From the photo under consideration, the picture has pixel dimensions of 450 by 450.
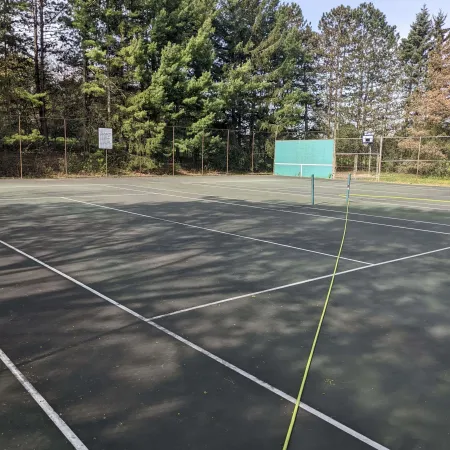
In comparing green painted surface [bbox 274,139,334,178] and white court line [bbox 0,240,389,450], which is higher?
green painted surface [bbox 274,139,334,178]

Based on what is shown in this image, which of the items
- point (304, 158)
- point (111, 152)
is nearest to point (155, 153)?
point (111, 152)

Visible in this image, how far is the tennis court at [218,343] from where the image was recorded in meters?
2.45

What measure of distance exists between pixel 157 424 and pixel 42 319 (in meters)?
2.03

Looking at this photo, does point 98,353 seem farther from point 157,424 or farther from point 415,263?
point 415,263

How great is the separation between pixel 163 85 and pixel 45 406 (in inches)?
1196

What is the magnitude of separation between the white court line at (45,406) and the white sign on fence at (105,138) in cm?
2687

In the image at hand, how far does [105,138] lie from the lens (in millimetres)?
28734

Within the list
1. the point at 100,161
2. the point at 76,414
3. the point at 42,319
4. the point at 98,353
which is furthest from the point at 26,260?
the point at 100,161

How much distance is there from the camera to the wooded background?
29.3 metres

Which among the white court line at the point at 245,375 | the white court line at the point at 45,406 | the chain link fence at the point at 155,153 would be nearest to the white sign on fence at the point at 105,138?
the chain link fence at the point at 155,153

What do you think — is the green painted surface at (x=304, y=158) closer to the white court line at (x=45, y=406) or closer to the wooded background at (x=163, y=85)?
the wooded background at (x=163, y=85)

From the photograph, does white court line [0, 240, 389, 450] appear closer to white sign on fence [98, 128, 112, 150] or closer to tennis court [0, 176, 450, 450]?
tennis court [0, 176, 450, 450]

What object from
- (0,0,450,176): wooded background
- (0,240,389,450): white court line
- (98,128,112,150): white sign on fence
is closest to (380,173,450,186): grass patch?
(0,0,450,176): wooded background

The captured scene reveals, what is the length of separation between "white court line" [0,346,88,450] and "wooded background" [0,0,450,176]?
25.3 meters
